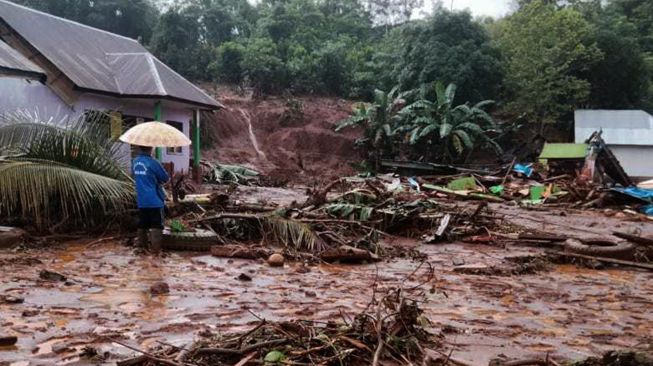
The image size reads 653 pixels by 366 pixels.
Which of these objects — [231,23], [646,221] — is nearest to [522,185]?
[646,221]

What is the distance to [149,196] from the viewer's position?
838 cm

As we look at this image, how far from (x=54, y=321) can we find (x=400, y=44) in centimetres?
3528

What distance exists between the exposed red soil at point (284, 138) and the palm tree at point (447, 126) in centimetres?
471

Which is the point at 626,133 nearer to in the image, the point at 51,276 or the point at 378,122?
the point at 378,122

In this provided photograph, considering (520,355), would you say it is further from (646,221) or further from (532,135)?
(532,135)

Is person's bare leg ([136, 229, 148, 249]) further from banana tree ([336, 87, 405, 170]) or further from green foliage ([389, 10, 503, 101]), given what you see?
green foliage ([389, 10, 503, 101])

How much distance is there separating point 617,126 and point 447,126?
417 inches

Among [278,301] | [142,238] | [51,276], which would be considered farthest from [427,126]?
[51,276]

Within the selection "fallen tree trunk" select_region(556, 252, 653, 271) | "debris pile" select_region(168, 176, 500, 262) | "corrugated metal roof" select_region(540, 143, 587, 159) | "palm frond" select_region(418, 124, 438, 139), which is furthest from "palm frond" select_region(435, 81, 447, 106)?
"fallen tree trunk" select_region(556, 252, 653, 271)

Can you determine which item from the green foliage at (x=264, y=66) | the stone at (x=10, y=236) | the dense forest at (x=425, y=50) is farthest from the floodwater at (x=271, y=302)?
the green foliage at (x=264, y=66)

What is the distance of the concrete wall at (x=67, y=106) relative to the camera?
53.5ft

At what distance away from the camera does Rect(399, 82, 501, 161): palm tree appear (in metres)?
29.9

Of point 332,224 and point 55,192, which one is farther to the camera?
point 332,224

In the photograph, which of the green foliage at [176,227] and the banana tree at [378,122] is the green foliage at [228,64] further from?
the green foliage at [176,227]
